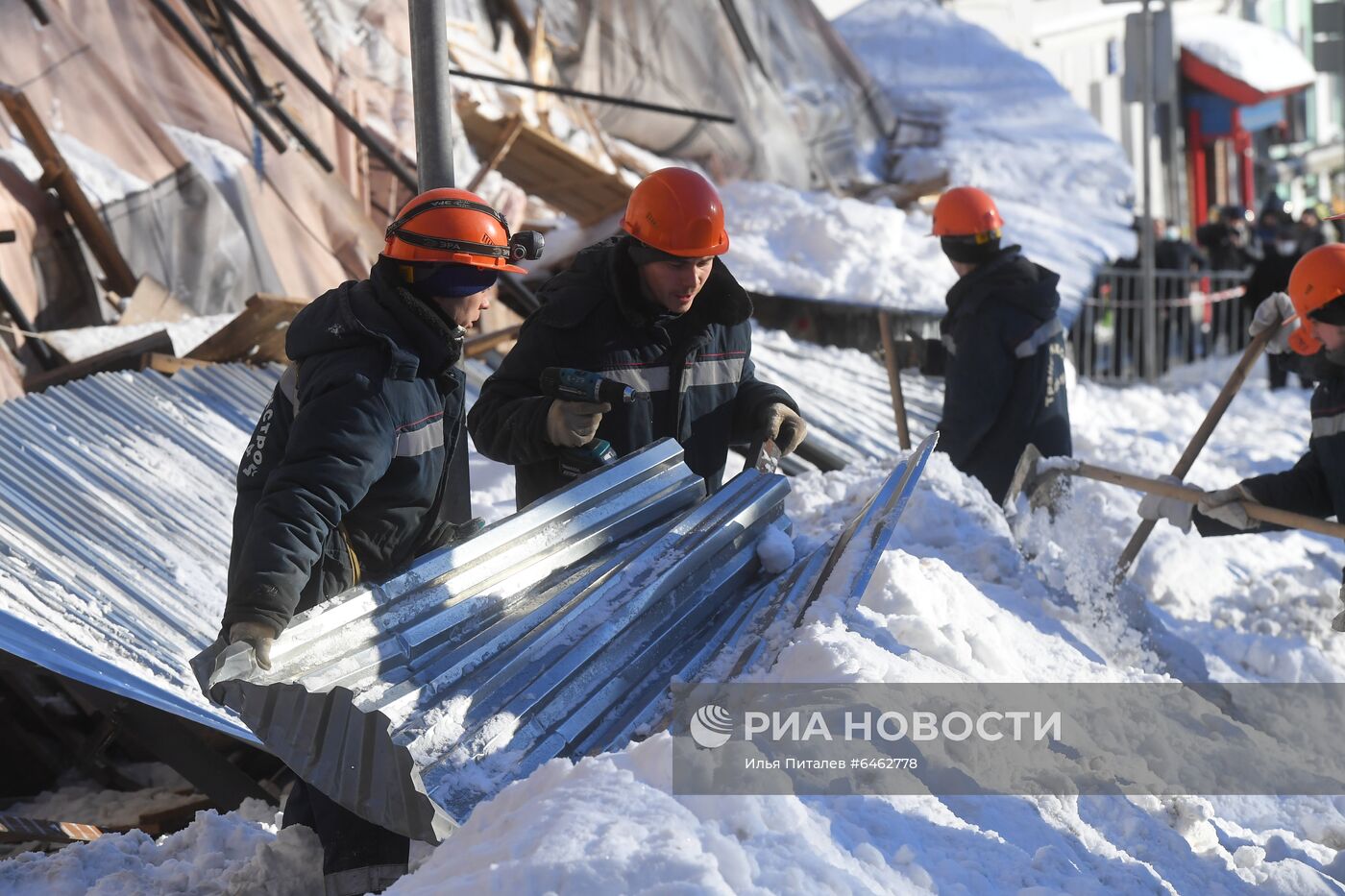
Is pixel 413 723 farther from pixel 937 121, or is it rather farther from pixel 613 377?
pixel 937 121

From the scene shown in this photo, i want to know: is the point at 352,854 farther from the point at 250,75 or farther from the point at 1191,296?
the point at 1191,296

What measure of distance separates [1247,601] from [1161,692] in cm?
279

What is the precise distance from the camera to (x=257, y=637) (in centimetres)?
291

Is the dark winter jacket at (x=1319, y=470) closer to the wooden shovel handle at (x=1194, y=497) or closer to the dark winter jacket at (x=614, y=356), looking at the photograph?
the wooden shovel handle at (x=1194, y=497)

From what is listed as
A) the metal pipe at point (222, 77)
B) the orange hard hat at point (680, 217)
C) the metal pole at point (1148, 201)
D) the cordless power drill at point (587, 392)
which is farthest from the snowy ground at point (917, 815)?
the metal pole at point (1148, 201)

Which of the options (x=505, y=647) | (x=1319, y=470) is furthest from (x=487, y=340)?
(x=505, y=647)

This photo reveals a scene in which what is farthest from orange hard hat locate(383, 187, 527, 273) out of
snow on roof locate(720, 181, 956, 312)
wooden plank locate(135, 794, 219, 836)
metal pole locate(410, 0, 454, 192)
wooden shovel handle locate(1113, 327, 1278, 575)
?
snow on roof locate(720, 181, 956, 312)

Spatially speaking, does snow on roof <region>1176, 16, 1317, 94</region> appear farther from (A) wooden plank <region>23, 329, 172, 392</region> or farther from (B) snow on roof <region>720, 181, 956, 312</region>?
(A) wooden plank <region>23, 329, 172, 392</region>

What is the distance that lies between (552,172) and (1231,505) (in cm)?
599

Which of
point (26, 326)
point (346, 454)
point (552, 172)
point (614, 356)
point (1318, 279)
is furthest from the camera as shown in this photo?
point (552, 172)

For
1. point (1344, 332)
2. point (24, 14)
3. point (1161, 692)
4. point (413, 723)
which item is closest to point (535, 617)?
point (413, 723)

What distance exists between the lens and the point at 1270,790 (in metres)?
4.08

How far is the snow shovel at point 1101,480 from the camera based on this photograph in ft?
16.4

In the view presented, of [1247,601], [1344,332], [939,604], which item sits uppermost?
[1344,332]
